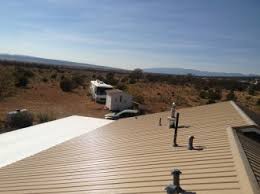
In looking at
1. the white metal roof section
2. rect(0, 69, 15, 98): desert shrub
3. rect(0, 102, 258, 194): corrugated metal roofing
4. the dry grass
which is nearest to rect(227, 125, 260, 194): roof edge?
rect(0, 102, 258, 194): corrugated metal roofing

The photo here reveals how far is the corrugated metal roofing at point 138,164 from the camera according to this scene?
8.39 metres

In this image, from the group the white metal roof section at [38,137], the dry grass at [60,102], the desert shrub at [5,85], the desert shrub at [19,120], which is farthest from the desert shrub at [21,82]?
the white metal roof section at [38,137]

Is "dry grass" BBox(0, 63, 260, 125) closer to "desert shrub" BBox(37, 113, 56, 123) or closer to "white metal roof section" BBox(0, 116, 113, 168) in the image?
"desert shrub" BBox(37, 113, 56, 123)

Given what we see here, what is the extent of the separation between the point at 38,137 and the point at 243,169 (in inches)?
643

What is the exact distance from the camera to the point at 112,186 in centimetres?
908

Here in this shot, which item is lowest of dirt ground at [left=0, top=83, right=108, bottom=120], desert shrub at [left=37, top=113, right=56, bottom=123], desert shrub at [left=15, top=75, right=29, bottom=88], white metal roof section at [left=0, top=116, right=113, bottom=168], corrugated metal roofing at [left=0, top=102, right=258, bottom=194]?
dirt ground at [left=0, top=83, right=108, bottom=120]

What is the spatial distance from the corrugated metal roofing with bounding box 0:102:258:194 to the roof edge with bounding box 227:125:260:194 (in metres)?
0.10

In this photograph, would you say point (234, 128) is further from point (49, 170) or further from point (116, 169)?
point (49, 170)

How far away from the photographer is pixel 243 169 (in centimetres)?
791

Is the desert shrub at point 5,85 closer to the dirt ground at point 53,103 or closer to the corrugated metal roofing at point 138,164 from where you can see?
the dirt ground at point 53,103

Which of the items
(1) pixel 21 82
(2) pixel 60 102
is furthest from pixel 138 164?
(1) pixel 21 82

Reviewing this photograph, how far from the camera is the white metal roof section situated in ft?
62.0

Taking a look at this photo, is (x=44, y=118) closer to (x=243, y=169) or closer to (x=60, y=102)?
(x=60, y=102)

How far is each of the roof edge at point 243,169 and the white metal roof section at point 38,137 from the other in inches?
417
